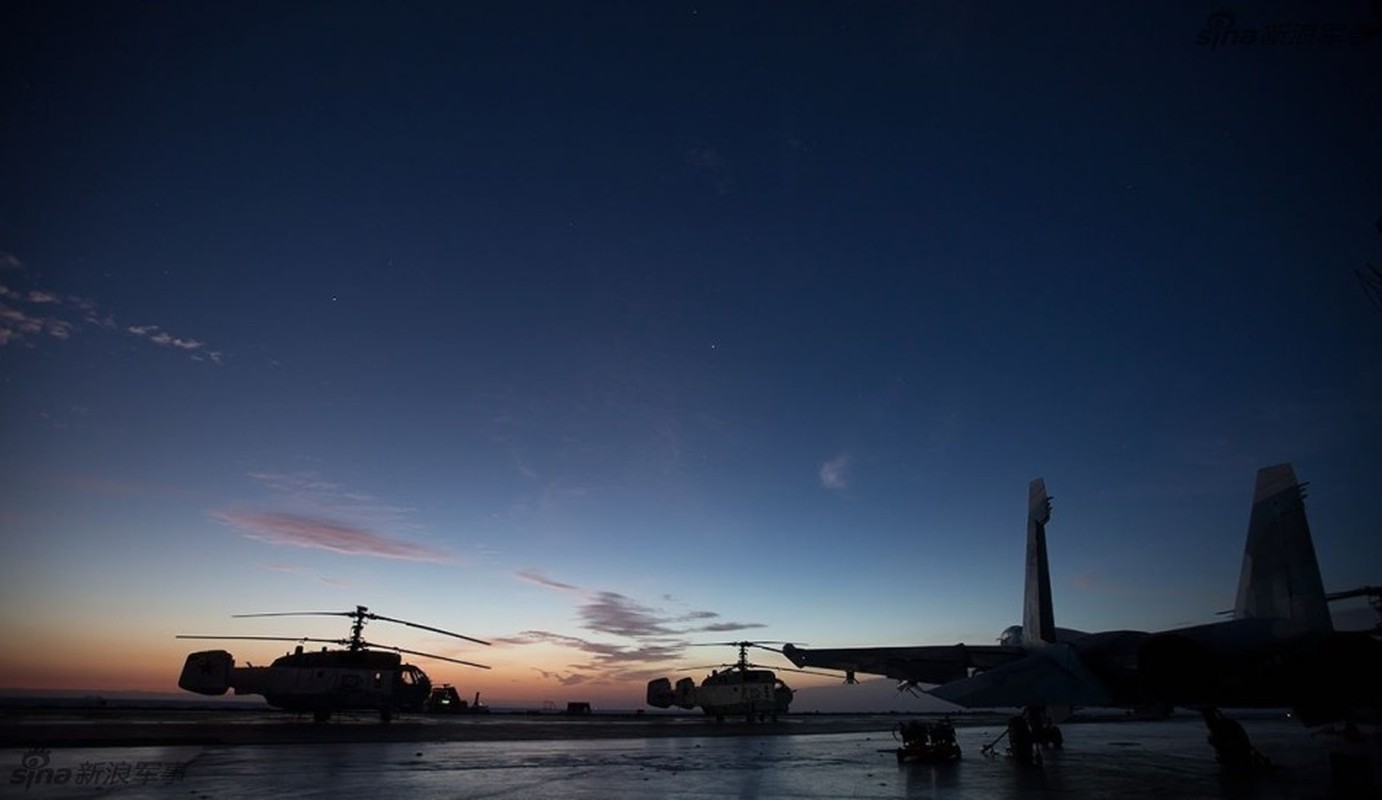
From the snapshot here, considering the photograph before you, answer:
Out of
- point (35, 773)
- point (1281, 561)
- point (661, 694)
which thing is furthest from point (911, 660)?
point (661, 694)

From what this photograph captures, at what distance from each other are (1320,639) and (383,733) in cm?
3121

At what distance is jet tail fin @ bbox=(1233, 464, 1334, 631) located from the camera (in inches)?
476

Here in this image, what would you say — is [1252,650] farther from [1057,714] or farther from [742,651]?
[742,651]

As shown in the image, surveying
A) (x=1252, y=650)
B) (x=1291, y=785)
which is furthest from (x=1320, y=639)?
(x=1291, y=785)

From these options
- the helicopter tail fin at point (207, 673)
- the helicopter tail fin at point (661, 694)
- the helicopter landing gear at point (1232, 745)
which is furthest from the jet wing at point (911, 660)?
the helicopter tail fin at point (661, 694)

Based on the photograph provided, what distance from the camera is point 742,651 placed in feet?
176

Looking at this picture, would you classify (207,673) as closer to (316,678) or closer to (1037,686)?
(316,678)

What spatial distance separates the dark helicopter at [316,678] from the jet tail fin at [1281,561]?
33105 millimetres

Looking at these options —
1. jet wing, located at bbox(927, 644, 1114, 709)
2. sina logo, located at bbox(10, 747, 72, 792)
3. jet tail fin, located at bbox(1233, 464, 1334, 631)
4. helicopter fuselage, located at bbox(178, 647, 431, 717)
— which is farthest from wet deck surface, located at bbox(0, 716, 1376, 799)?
helicopter fuselage, located at bbox(178, 647, 431, 717)

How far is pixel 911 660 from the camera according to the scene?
21.2 meters

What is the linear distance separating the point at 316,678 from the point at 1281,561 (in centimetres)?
4167

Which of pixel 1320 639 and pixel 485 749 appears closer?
pixel 1320 639

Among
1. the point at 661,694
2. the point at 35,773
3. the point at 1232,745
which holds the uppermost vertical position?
the point at 1232,745

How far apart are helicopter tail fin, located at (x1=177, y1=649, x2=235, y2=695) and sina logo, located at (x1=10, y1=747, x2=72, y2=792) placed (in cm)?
2423
